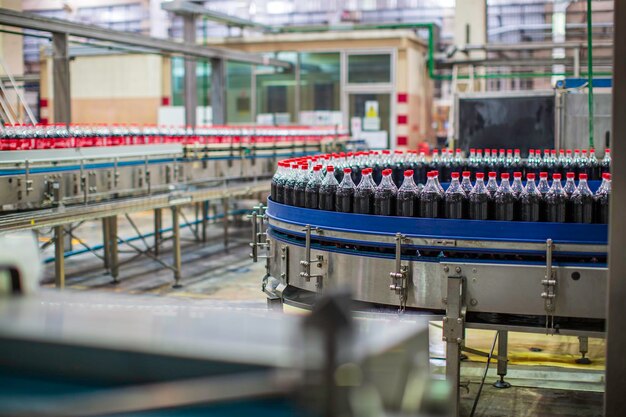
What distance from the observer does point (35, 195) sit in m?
5.11

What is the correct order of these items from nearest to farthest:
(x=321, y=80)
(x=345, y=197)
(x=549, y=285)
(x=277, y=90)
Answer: (x=549, y=285) → (x=345, y=197) → (x=321, y=80) → (x=277, y=90)

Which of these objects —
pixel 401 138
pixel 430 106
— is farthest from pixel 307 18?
pixel 401 138

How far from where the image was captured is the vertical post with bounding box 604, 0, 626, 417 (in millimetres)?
2084

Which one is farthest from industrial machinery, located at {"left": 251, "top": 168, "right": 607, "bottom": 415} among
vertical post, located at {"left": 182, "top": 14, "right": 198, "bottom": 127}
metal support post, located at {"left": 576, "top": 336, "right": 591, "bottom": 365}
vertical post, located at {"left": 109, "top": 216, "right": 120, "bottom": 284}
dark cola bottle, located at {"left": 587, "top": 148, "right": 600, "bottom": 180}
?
vertical post, located at {"left": 182, "top": 14, "right": 198, "bottom": 127}

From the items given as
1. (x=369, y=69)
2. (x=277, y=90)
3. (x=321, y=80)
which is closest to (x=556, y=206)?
(x=369, y=69)

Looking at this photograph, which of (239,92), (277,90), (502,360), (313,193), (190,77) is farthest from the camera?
(239,92)

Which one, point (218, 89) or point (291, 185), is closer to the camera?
point (291, 185)

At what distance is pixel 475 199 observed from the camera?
3.00 metres

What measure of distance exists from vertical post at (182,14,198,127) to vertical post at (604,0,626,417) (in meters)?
8.77

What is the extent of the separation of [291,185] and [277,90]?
35.4 feet

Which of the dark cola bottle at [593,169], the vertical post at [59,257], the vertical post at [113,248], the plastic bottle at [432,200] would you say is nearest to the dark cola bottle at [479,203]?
the plastic bottle at [432,200]

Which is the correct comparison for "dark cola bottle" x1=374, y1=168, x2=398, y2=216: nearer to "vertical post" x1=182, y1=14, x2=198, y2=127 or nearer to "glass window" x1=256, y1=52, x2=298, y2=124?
"vertical post" x1=182, y1=14, x2=198, y2=127

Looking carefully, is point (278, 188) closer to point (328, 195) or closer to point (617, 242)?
point (328, 195)

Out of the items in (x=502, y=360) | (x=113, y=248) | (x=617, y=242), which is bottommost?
(x=502, y=360)
